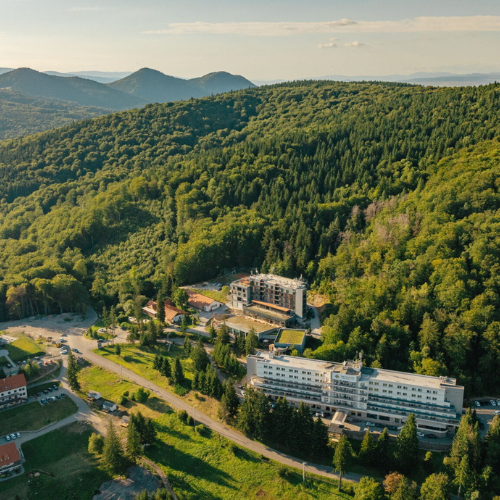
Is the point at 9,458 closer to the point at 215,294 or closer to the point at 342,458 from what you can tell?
the point at 342,458

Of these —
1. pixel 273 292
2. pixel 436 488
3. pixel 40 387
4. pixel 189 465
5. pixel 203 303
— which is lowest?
pixel 189 465

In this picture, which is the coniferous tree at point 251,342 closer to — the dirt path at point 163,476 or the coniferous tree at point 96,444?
the dirt path at point 163,476

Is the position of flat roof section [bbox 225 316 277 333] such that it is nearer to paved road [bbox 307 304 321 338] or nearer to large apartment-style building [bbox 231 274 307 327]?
large apartment-style building [bbox 231 274 307 327]

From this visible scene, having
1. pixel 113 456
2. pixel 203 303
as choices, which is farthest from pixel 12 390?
pixel 203 303

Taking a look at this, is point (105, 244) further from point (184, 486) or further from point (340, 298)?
point (184, 486)

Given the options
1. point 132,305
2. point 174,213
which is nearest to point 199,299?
point 132,305

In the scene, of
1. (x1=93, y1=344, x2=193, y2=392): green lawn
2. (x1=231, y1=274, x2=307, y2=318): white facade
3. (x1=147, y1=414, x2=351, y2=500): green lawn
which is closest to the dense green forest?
(x1=231, y1=274, x2=307, y2=318): white facade
